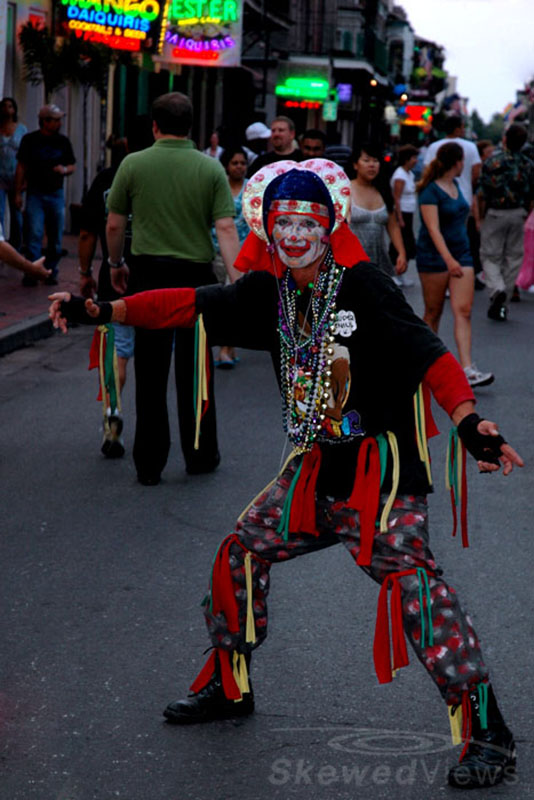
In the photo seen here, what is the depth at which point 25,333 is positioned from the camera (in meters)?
11.6

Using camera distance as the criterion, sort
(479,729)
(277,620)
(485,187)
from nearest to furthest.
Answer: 1. (479,729)
2. (277,620)
3. (485,187)

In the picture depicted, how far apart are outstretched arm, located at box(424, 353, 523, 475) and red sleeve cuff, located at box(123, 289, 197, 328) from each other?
0.77 meters

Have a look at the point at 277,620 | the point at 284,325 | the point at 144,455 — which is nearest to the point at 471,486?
the point at 144,455

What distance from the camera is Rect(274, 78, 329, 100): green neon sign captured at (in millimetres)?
52281

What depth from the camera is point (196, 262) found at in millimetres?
6965

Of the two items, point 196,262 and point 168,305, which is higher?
point 168,305

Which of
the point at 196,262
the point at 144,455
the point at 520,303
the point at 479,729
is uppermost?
the point at 196,262

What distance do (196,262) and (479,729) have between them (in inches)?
153

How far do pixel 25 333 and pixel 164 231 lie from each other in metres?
4.99

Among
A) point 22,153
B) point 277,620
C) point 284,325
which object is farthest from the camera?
point 22,153

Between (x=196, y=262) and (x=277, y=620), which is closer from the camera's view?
(x=277, y=620)

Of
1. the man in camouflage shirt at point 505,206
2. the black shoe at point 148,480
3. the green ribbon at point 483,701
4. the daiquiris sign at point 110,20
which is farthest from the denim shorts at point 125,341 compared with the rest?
the daiquiris sign at point 110,20

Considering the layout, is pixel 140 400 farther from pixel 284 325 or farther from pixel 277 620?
pixel 284 325

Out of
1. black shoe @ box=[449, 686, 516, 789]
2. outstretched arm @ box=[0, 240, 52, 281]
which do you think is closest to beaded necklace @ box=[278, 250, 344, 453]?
black shoe @ box=[449, 686, 516, 789]
